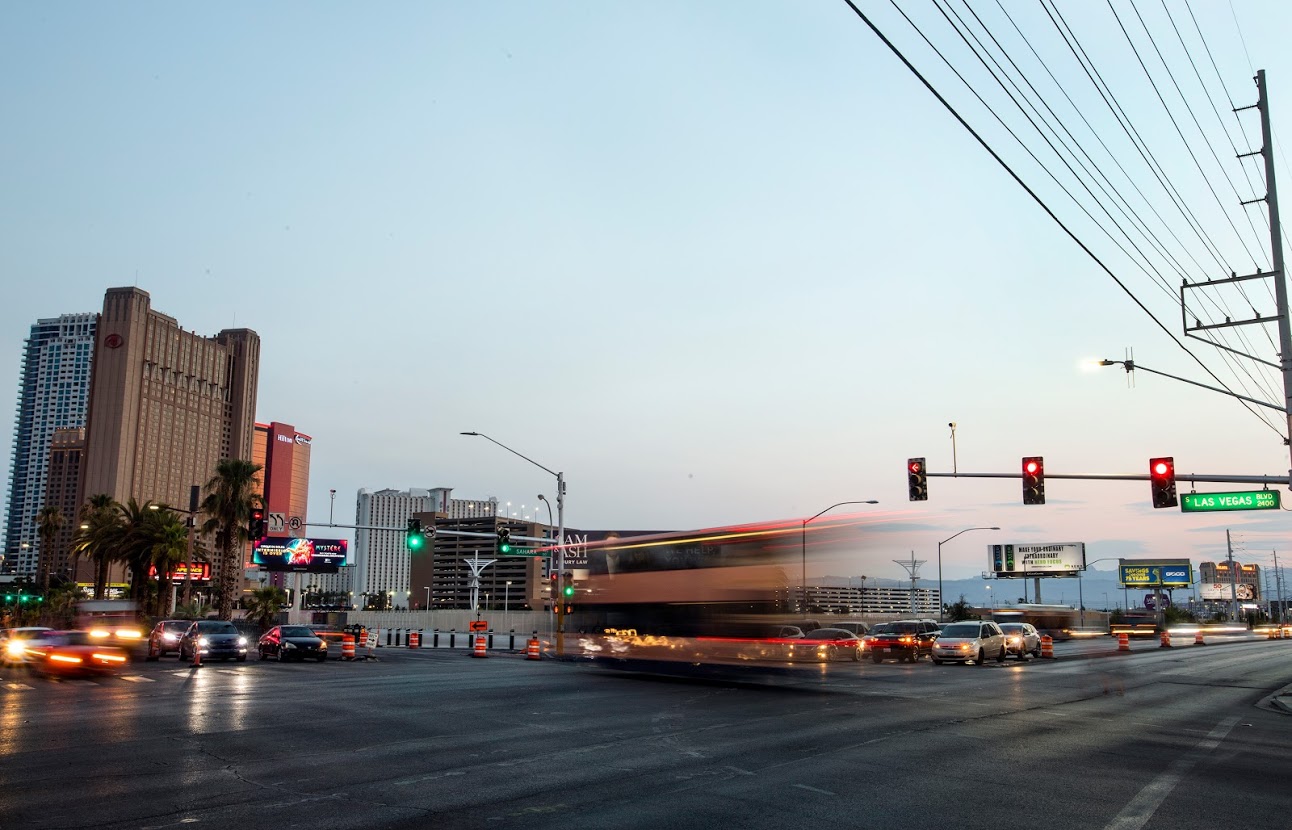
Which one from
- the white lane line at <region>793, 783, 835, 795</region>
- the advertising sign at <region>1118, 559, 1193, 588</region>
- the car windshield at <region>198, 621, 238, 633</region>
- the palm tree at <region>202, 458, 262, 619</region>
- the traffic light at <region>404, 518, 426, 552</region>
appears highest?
the palm tree at <region>202, 458, 262, 619</region>

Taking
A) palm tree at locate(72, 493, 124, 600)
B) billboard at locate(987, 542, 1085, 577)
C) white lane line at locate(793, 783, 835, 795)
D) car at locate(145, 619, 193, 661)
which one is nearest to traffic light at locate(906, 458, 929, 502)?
white lane line at locate(793, 783, 835, 795)

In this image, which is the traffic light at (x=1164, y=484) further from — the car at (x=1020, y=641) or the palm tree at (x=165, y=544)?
the palm tree at (x=165, y=544)

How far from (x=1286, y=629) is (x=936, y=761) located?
105 metres

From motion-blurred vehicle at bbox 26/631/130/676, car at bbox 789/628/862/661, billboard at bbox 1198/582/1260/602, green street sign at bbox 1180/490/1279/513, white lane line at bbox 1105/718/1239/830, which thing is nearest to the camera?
white lane line at bbox 1105/718/1239/830

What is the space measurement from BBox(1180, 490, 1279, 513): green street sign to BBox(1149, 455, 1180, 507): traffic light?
560 centimetres

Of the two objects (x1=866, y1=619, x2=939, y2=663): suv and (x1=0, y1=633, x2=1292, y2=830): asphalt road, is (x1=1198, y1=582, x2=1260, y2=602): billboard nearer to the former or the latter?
(x1=866, y1=619, x2=939, y2=663): suv

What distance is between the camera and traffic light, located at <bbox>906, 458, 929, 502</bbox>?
102ft

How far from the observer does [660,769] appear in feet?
38.3

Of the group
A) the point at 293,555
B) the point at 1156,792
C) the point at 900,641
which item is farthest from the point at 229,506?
the point at 1156,792

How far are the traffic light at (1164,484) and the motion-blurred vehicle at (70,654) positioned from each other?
1219 inches

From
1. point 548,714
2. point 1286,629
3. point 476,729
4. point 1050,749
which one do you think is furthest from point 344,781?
point 1286,629

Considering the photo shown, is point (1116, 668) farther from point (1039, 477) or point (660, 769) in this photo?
point (660, 769)

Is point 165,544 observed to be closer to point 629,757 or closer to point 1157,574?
point 629,757

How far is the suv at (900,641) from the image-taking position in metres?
39.6
